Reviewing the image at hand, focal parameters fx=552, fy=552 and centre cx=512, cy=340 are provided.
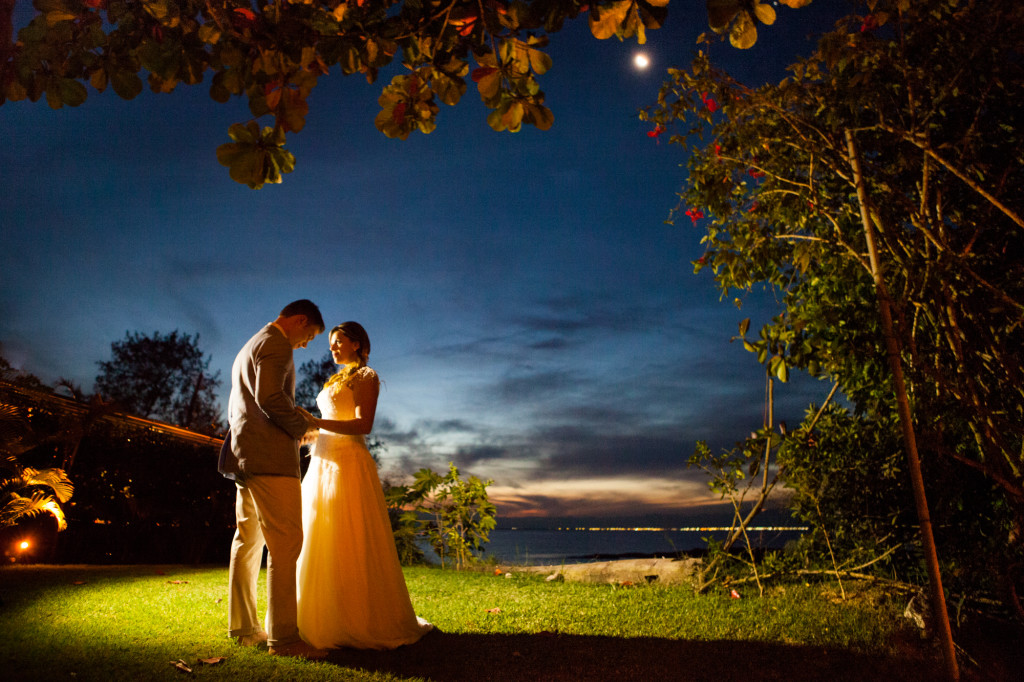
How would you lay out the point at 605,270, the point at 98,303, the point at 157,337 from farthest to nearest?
the point at 157,337, the point at 98,303, the point at 605,270

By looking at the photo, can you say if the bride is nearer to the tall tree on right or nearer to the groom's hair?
the groom's hair

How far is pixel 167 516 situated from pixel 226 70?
7532 millimetres

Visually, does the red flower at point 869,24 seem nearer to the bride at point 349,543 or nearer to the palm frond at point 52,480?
the bride at point 349,543

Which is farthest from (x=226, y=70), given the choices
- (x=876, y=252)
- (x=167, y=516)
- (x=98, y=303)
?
(x=98, y=303)

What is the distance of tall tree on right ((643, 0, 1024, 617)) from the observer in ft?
10.9

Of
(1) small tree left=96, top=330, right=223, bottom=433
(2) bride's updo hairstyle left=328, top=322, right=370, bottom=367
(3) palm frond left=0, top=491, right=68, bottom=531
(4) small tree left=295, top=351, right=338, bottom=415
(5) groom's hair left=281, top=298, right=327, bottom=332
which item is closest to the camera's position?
(5) groom's hair left=281, top=298, right=327, bottom=332

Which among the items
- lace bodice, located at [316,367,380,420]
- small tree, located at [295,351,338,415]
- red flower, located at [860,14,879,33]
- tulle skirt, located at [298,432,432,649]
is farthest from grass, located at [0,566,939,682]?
small tree, located at [295,351,338,415]

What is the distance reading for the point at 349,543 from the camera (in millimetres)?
3832

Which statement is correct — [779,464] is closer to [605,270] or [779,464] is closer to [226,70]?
[226,70]

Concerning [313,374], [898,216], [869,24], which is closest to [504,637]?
[898,216]

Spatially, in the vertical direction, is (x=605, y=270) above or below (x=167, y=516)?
above

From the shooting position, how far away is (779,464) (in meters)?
4.86

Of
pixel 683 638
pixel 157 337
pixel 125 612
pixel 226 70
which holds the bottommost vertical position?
pixel 683 638

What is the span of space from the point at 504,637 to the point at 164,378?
21.1 metres
